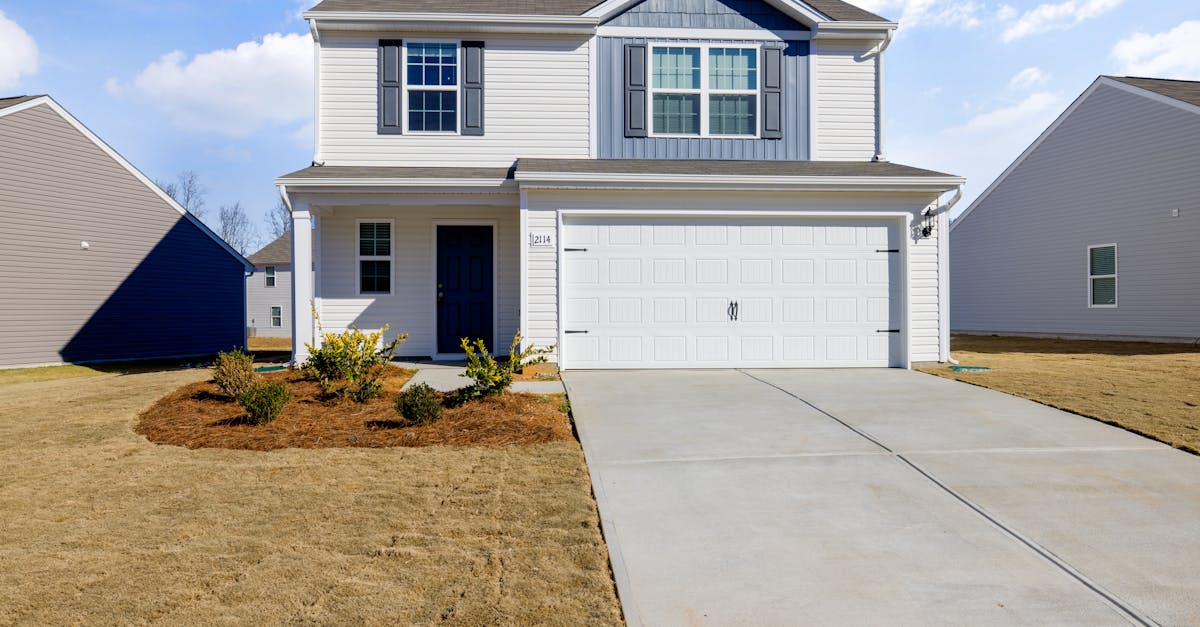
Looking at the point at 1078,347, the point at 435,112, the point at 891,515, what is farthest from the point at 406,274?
the point at 1078,347

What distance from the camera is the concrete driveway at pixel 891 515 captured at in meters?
3.11

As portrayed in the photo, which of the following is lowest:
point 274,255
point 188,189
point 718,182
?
point 718,182

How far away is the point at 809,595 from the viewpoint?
3154mm

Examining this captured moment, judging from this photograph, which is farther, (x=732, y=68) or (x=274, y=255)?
(x=274, y=255)

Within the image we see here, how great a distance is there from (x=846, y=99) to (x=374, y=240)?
28.8ft

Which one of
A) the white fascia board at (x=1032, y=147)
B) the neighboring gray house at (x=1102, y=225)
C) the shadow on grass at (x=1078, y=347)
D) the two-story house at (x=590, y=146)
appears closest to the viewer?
the two-story house at (x=590, y=146)

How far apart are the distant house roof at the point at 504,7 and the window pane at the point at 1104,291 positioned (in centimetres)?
986

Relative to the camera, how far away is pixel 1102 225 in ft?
55.2

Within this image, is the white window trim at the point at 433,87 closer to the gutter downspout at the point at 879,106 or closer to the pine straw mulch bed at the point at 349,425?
the pine straw mulch bed at the point at 349,425

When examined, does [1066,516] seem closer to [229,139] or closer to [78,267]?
[78,267]

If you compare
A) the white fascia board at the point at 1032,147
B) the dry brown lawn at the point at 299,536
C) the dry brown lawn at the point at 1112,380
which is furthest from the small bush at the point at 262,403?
the white fascia board at the point at 1032,147

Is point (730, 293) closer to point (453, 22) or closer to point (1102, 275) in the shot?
point (453, 22)

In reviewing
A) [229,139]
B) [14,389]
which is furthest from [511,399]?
[229,139]

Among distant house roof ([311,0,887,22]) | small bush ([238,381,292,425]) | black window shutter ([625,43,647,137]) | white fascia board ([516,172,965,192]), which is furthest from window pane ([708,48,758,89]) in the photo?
small bush ([238,381,292,425])
